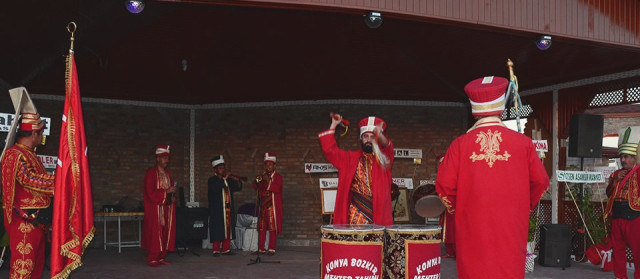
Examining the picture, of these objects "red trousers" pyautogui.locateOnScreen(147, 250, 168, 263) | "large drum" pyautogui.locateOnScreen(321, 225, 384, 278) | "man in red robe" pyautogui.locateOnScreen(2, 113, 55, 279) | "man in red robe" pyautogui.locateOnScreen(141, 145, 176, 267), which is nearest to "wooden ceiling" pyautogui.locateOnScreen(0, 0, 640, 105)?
"man in red robe" pyautogui.locateOnScreen(141, 145, 176, 267)

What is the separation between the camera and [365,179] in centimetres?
539

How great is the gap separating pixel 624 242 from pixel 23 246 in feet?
21.4

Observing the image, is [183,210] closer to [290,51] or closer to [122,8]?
[290,51]

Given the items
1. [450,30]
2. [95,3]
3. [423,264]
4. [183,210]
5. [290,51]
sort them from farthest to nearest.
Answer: [183,210] < [290,51] < [450,30] < [95,3] < [423,264]

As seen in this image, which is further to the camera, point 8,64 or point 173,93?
point 173,93

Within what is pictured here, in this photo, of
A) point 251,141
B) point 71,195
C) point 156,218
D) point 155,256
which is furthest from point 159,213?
point 71,195

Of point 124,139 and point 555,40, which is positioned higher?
point 555,40

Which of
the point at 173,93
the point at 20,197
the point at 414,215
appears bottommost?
the point at 414,215

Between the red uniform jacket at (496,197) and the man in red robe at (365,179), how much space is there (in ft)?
5.21

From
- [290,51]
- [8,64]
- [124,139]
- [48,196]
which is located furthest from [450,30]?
[124,139]

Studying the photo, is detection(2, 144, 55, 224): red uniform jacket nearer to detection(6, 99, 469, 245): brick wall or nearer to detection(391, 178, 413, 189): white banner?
detection(6, 99, 469, 245): brick wall

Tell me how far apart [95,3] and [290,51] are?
3.45 metres

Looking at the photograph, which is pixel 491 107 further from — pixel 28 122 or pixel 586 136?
pixel 586 136

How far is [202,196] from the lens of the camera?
12.0m
